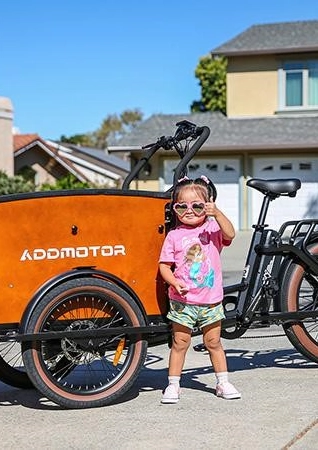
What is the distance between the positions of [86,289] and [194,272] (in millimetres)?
663

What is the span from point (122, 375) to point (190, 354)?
1.64 meters

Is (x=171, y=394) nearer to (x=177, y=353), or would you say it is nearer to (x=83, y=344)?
(x=177, y=353)

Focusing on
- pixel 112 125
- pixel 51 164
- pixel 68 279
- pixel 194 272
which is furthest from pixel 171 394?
pixel 112 125

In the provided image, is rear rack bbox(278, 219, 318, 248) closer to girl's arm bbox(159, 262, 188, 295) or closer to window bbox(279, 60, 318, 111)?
girl's arm bbox(159, 262, 188, 295)

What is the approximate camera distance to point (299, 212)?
82.6 feet

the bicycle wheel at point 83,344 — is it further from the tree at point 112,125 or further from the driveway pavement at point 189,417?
the tree at point 112,125

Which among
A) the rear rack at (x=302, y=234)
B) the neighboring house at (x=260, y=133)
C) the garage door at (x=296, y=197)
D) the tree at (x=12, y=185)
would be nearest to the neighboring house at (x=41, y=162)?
the tree at (x=12, y=185)

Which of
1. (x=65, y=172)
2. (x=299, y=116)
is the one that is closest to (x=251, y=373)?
(x=299, y=116)

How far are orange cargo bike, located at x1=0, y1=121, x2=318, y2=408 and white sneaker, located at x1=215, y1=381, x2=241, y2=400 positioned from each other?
1.30 ft

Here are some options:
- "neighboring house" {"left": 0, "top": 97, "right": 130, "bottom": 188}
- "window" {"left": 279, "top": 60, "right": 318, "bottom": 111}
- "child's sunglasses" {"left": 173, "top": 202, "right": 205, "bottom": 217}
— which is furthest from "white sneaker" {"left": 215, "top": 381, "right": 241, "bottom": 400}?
"neighboring house" {"left": 0, "top": 97, "right": 130, "bottom": 188}

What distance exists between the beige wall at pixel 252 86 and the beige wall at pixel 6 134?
8.23 m

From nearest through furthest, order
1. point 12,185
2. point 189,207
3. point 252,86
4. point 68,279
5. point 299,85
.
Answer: point 68,279
point 189,207
point 12,185
point 299,85
point 252,86

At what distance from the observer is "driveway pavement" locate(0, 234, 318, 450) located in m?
4.21

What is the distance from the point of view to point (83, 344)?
16.2ft
